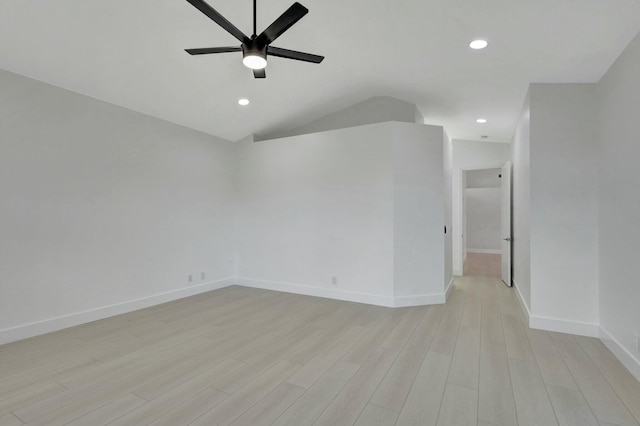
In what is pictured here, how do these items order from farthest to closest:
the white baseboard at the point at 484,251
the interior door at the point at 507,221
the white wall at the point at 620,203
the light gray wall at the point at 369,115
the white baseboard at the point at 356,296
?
1. the white baseboard at the point at 484,251
2. the interior door at the point at 507,221
3. the light gray wall at the point at 369,115
4. the white baseboard at the point at 356,296
5. the white wall at the point at 620,203

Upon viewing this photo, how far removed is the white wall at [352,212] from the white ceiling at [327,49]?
0.85 metres

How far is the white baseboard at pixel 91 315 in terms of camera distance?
3.20 m

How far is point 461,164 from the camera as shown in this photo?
21.8 ft

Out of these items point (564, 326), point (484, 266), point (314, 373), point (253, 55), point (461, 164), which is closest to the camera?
point (253, 55)

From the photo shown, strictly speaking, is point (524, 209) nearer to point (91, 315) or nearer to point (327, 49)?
point (327, 49)

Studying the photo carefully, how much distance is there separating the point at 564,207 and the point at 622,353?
147 centimetres

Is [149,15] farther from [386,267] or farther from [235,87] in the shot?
[386,267]

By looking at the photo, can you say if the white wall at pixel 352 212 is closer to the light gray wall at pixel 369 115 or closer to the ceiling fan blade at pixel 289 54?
the light gray wall at pixel 369 115

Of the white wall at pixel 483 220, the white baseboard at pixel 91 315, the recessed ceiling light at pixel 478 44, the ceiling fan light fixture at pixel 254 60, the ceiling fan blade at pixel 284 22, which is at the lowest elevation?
the white baseboard at pixel 91 315

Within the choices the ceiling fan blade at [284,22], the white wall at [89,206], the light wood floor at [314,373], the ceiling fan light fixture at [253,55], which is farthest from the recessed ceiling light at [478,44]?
the white wall at [89,206]

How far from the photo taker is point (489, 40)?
296 centimetres

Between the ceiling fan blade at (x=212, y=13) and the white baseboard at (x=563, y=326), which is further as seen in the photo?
the white baseboard at (x=563, y=326)

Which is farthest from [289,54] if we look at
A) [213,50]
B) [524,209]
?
[524,209]

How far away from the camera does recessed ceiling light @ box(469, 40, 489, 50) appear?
3.01 m
